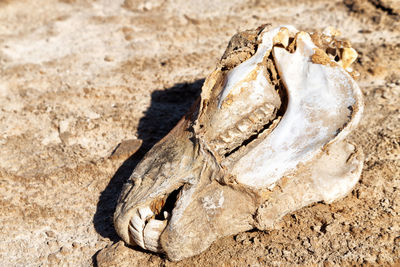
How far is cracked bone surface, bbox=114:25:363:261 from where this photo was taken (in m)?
2.75

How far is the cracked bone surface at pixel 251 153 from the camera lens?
2.75 meters

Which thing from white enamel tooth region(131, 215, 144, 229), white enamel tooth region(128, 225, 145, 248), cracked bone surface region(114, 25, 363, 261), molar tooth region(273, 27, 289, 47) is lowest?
white enamel tooth region(128, 225, 145, 248)

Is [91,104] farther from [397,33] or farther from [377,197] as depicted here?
Answer: [397,33]

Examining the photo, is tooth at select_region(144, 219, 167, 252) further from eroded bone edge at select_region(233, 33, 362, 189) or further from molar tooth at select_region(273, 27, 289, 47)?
molar tooth at select_region(273, 27, 289, 47)

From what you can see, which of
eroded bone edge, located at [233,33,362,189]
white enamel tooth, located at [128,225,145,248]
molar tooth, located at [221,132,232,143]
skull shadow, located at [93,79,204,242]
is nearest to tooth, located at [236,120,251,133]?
molar tooth, located at [221,132,232,143]

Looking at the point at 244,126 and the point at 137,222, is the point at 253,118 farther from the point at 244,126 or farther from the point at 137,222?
the point at 137,222

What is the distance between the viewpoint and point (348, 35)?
521 centimetres

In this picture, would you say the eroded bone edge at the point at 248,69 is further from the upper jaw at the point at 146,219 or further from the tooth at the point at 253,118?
the upper jaw at the point at 146,219

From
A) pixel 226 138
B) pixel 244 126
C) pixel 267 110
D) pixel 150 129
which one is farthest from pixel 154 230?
pixel 150 129

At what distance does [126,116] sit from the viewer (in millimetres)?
4402

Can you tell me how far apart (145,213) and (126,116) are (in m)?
1.77

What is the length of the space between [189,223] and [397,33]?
3698 mm

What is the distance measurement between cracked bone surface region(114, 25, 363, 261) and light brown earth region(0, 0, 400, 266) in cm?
27

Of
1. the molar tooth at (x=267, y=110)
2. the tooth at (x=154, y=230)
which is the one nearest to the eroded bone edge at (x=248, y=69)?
the molar tooth at (x=267, y=110)
